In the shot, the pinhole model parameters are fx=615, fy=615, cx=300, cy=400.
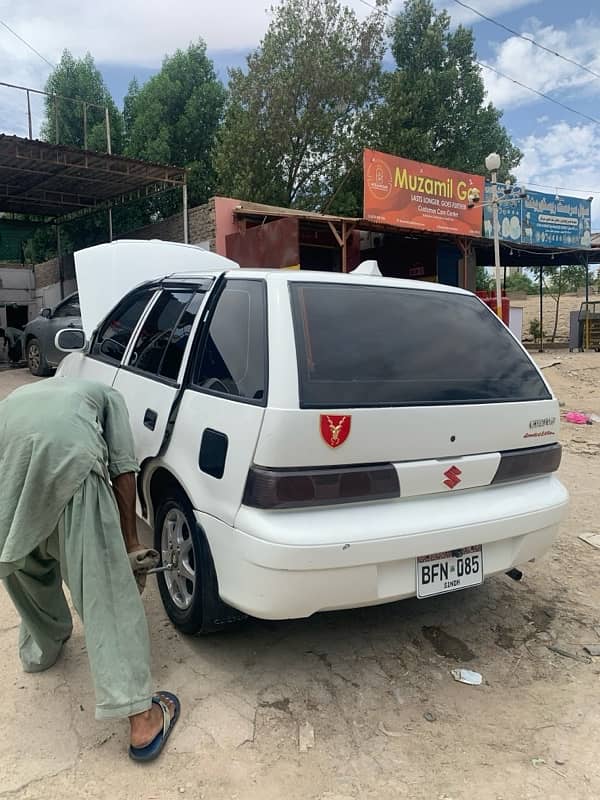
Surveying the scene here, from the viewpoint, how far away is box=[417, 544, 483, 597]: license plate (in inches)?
96.8

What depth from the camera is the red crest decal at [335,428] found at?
2.23 meters

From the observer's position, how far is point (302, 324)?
242cm

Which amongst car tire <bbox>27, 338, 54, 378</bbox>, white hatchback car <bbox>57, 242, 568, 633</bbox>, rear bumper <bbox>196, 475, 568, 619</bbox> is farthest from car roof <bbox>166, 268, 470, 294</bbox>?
car tire <bbox>27, 338, 54, 378</bbox>

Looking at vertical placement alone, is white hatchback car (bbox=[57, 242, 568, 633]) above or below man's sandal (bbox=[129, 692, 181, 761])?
→ above

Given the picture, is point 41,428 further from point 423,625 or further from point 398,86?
point 398,86

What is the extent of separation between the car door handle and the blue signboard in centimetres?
1537

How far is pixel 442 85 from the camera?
2478cm

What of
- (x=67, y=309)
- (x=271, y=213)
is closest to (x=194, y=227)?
(x=271, y=213)

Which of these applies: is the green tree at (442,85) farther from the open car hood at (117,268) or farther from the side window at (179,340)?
the side window at (179,340)

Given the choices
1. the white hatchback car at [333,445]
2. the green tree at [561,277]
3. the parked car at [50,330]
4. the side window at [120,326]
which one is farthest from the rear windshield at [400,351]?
the green tree at [561,277]

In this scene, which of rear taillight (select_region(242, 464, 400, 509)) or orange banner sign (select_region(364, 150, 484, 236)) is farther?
orange banner sign (select_region(364, 150, 484, 236))

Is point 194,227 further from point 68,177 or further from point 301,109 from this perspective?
point 301,109

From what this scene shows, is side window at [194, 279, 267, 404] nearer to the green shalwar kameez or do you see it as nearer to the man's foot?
the green shalwar kameez

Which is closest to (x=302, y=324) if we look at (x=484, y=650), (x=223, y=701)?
(x=223, y=701)
